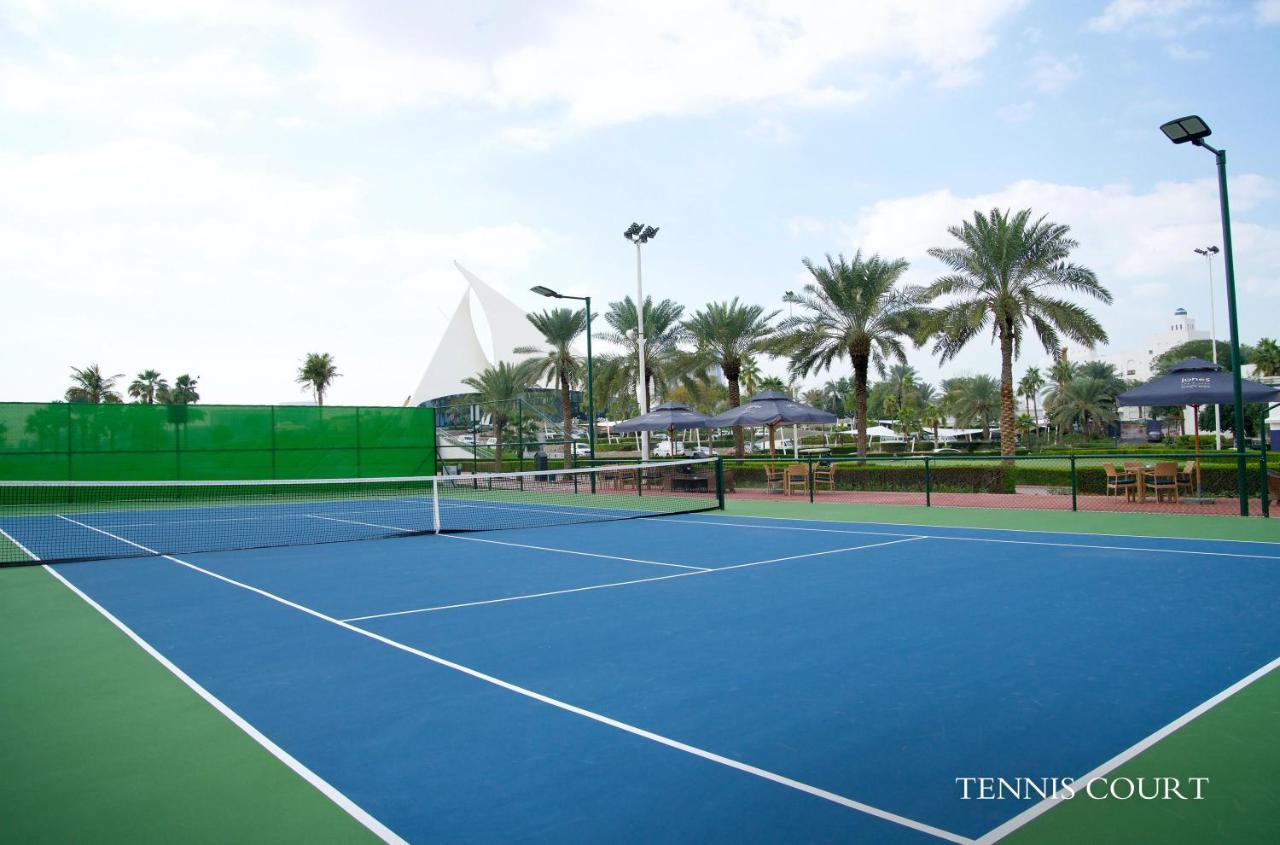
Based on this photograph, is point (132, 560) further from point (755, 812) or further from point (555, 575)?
point (755, 812)

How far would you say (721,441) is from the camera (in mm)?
77000

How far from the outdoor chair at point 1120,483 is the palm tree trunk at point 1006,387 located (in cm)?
535

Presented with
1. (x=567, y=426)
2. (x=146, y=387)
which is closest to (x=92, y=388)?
(x=146, y=387)

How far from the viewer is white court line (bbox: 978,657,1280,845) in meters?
3.31

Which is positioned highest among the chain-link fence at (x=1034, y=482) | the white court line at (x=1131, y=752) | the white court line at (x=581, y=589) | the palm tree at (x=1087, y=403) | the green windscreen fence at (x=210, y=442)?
the palm tree at (x=1087, y=403)

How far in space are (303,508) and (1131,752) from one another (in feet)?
71.4

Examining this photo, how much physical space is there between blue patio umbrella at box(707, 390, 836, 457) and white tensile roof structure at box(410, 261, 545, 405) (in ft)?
171

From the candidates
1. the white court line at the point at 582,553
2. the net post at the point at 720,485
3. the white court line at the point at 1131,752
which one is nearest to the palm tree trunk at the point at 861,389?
the net post at the point at 720,485

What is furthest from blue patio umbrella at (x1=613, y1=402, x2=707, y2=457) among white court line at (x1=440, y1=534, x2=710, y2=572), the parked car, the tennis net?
the parked car

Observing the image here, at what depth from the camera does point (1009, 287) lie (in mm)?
23719

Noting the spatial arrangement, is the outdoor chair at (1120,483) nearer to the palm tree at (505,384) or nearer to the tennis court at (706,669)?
the tennis court at (706,669)

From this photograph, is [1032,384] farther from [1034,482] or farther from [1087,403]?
[1034,482]

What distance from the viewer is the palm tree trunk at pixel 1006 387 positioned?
2386 centimetres

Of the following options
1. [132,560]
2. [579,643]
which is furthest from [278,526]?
[579,643]
